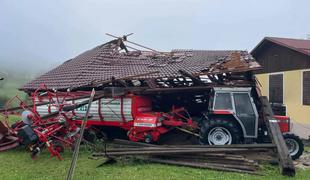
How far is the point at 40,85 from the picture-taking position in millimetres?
14352

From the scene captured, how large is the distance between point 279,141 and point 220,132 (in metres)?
1.69

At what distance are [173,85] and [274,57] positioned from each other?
967 cm

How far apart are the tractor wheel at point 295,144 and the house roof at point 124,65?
272 cm

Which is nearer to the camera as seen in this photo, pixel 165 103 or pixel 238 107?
pixel 238 107

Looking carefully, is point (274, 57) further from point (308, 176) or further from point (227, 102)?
point (308, 176)

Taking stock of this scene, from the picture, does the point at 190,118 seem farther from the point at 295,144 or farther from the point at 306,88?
the point at 306,88

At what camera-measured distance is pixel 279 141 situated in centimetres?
860

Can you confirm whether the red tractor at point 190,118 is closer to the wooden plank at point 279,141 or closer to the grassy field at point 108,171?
the wooden plank at point 279,141

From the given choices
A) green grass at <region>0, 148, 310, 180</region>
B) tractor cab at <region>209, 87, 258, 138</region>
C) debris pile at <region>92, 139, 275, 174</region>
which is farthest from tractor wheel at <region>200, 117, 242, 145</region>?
green grass at <region>0, 148, 310, 180</region>

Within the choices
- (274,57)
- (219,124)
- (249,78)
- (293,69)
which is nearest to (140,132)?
(219,124)

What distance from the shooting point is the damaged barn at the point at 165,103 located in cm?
969

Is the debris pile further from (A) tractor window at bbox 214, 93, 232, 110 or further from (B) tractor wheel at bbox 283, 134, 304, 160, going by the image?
(A) tractor window at bbox 214, 93, 232, 110

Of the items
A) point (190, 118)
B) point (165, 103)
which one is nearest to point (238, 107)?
point (190, 118)

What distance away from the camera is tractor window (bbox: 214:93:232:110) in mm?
9940
